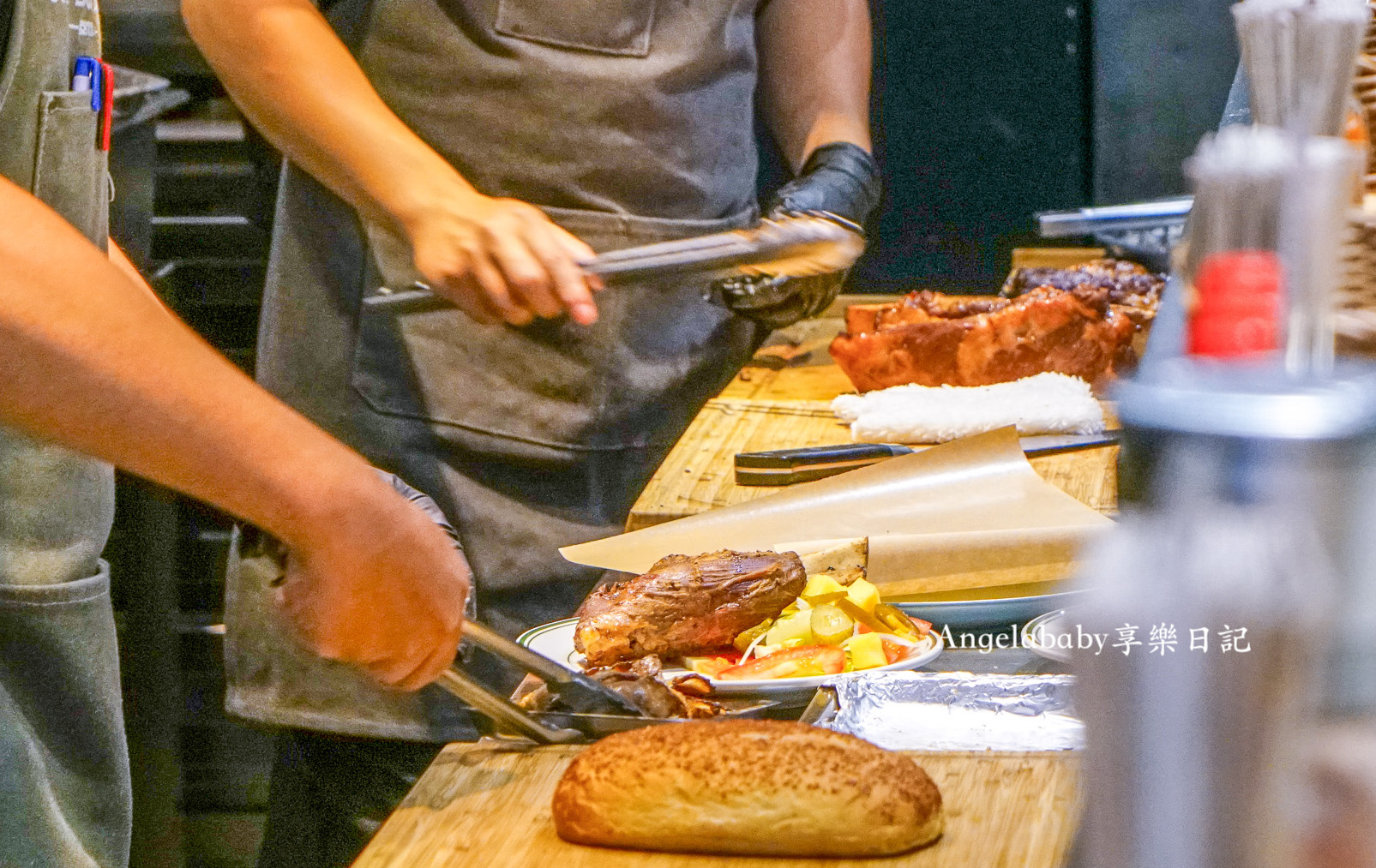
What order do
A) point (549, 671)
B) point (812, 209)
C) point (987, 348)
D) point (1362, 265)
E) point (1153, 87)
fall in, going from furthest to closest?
point (1153, 87), point (987, 348), point (812, 209), point (549, 671), point (1362, 265)

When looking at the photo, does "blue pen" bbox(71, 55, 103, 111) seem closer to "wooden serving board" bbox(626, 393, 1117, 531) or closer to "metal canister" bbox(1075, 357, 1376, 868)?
"wooden serving board" bbox(626, 393, 1117, 531)

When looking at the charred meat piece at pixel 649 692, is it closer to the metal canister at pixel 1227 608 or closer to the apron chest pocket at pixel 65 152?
the apron chest pocket at pixel 65 152

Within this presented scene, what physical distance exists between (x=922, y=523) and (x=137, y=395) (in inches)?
40.8

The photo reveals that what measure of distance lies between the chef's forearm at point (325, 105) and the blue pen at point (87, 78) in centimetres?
46

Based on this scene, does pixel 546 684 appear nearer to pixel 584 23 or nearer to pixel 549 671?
pixel 549 671

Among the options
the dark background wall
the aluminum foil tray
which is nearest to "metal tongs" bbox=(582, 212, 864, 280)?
the aluminum foil tray

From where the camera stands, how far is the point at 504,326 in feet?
7.46

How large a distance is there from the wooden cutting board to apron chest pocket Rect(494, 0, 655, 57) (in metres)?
1.27

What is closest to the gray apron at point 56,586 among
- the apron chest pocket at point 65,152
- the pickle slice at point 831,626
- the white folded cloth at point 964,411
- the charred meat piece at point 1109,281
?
the apron chest pocket at point 65,152

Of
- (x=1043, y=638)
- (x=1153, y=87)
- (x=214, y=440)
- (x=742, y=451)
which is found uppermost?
(x=214, y=440)

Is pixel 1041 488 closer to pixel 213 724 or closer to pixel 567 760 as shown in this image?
pixel 567 760

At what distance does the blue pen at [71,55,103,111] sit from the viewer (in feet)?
5.20

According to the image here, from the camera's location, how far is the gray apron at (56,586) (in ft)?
4.98

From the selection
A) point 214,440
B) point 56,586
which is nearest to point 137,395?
point 214,440
